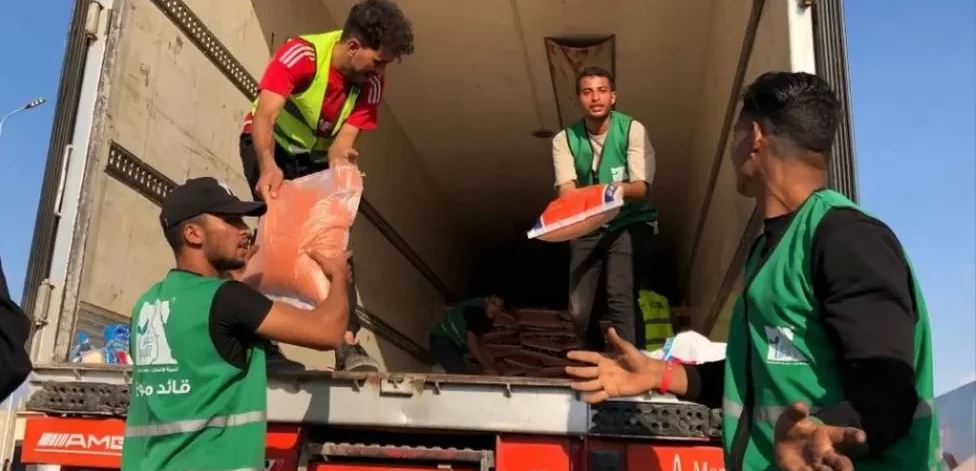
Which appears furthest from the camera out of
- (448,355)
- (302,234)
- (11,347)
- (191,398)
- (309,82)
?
(448,355)

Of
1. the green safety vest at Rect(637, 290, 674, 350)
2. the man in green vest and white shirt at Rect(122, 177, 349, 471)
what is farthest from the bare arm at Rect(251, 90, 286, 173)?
the green safety vest at Rect(637, 290, 674, 350)

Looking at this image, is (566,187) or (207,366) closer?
(207,366)

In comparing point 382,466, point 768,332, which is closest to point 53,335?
point 382,466

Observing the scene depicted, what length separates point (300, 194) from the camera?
2.82 meters

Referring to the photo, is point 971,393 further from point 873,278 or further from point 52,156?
point 52,156

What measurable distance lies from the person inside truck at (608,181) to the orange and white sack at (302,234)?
4.10 ft

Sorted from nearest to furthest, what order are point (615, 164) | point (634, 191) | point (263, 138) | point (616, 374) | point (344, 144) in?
point (616, 374) < point (263, 138) < point (344, 144) < point (634, 191) < point (615, 164)

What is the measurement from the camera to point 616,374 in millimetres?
1927

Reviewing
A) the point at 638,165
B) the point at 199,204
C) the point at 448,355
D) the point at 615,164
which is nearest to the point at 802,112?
the point at 199,204

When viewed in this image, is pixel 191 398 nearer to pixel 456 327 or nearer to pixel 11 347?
pixel 11 347

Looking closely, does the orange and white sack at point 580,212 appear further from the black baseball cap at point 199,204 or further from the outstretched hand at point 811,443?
the outstretched hand at point 811,443

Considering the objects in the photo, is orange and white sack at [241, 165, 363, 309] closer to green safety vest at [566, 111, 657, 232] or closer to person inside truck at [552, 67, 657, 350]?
person inside truck at [552, 67, 657, 350]

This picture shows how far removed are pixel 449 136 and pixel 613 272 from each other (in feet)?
13.6

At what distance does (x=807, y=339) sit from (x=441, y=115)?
6.02m
